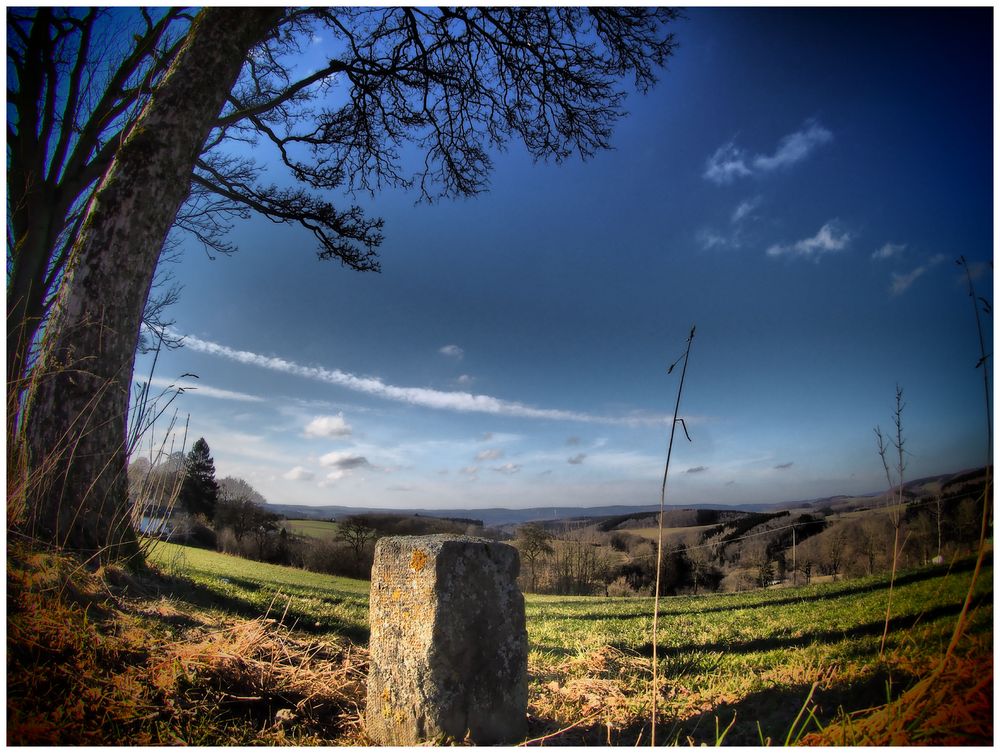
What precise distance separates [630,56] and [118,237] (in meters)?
5.69

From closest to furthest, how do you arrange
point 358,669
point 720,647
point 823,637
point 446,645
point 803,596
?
point 446,645 → point 358,669 → point 823,637 → point 720,647 → point 803,596

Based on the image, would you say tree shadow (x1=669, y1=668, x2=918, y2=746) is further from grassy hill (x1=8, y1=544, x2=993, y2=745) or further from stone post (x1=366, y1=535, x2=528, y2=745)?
stone post (x1=366, y1=535, x2=528, y2=745)

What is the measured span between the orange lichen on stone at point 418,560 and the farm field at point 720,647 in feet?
3.42

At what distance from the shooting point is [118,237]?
3.59 m

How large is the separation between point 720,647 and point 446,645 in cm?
239

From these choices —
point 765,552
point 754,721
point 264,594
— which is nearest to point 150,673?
point 264,594

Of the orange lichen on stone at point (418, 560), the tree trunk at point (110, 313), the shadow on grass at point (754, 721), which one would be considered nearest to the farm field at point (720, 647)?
the shadow on grass at point (754, 721)

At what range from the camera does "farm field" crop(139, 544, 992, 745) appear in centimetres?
229

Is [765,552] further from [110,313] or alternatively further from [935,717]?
[110,313]

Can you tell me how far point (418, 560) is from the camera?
2186 millimetres

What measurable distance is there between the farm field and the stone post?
0.41 m

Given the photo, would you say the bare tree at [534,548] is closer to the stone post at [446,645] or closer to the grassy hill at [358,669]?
the grassy hill at [358,669]

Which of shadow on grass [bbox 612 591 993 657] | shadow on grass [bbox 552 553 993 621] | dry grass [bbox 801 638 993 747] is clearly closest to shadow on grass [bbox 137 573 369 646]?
shadow on grass [bbox 612 591 993 657]

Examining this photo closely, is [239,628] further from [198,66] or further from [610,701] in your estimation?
[198,66]
